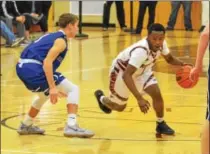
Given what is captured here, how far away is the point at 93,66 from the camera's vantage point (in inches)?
480

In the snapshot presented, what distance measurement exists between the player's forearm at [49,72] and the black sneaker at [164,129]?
121 centimetres

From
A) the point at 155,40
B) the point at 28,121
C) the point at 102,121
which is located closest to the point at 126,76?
the point at 155,40

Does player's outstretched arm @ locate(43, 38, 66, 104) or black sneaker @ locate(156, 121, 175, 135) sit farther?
black sneaker @ locate(156, 121, 175, 135)

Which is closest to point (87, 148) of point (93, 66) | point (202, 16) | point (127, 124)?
point (127, 124)

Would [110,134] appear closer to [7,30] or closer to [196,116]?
[196,116]

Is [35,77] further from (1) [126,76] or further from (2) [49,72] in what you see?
(1) [126,76]

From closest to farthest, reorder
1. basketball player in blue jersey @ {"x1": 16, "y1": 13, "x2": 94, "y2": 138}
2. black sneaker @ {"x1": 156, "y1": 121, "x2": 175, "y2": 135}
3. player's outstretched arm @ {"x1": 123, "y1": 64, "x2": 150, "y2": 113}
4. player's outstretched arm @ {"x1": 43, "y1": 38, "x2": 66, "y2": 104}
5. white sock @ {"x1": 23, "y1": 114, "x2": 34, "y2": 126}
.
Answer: player's outstretched arm @ {"x1": 43, "y1": 38, "x2": 66, "y2": 104}
player's outstretched arm @ {"x1": 123, "y1": 64, "x2": 150, "y2": 113}
basketball player in blue jersey @ {"x1": 16, "y1": 13, "x2": 94, "y2": 138}
black sneaker @ {"x1": 156, "y1": 121, "x2": 175, "y2": 135}
white sock @ {"x1": 23, "y1": 114, "x2": 34, "y2": 126}

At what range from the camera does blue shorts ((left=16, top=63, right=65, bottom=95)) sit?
21.6ft

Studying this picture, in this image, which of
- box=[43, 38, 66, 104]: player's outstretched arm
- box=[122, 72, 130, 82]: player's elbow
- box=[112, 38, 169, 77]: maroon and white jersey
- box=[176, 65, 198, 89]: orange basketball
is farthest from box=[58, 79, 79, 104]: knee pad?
box=[176, 65, 198, 89]: orange basketball

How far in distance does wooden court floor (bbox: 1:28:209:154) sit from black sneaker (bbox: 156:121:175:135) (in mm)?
79

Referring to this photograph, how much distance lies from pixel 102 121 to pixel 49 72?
4.42ft

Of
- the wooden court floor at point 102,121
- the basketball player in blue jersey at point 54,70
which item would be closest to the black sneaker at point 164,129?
the wooden court floor at point 102,121

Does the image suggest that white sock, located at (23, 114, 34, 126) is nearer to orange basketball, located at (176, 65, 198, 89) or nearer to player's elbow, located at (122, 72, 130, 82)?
player's elbow, located at (122, 72, 130, 82)

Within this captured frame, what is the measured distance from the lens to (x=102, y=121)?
24.5 ft
